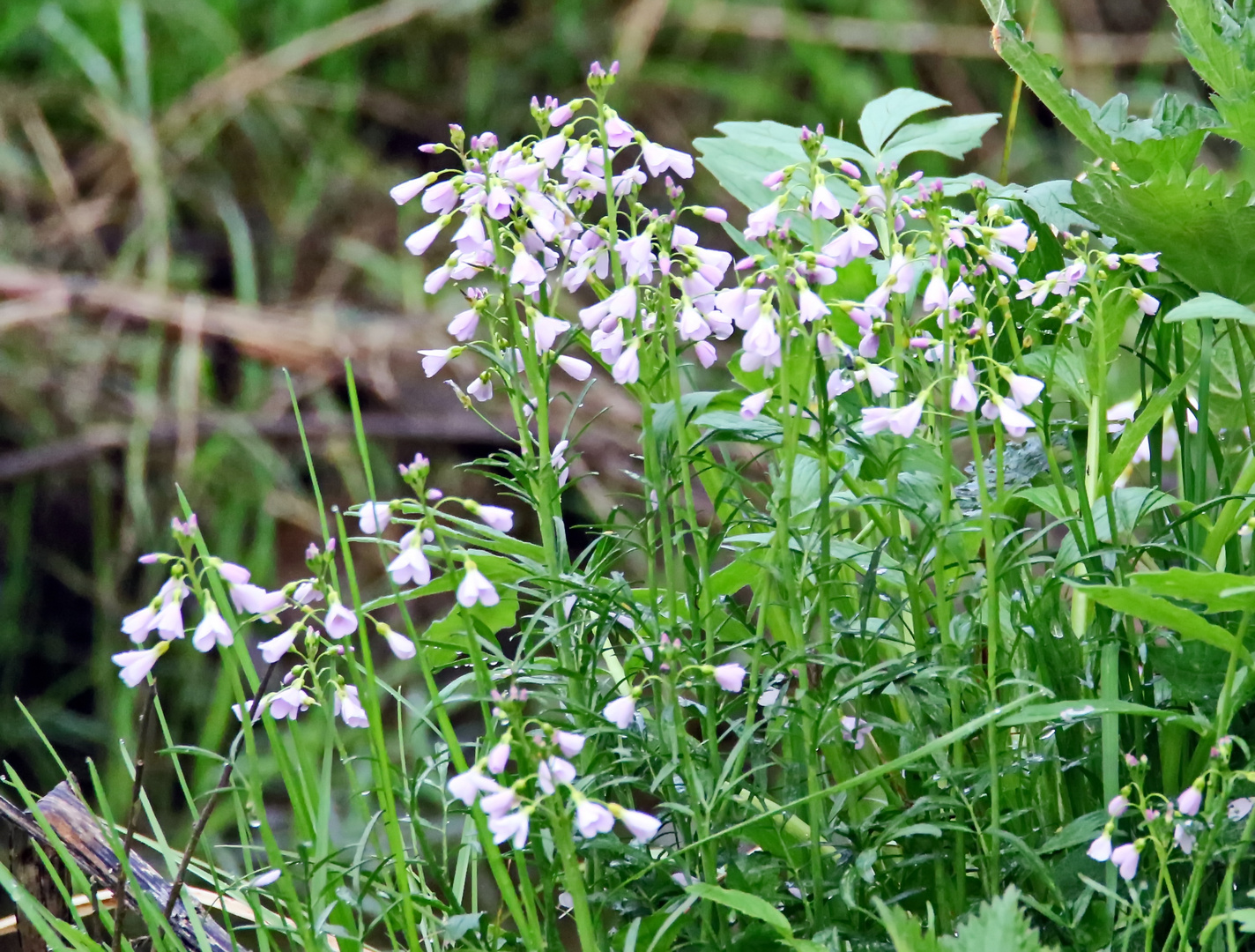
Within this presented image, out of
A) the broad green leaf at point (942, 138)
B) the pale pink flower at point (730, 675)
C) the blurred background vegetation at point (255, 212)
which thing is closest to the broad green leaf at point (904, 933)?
the pale pink flower at point (730, 675)

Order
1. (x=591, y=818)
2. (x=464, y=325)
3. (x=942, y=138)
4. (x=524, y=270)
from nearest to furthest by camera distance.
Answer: (x=591, y=818) → (x=524, y=270) → (x=464, y=325) → (x=942, y=138)

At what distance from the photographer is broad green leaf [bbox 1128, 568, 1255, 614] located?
2.06ft

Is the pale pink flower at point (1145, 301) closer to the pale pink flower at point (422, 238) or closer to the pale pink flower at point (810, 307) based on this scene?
the pale pink flower at point (810, 307)

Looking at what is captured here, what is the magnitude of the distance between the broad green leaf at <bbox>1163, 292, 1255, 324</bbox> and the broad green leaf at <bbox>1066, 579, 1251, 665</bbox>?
5.8 inches

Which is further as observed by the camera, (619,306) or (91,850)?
(91,850)

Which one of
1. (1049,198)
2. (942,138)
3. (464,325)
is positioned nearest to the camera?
(464,325)

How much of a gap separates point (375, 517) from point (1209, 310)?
1.43 feet

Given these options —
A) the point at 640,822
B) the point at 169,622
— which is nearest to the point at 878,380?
the point at 640,822

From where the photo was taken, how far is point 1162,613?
25.6 inches

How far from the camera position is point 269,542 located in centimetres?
242

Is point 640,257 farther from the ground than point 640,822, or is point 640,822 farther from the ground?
point 640,257

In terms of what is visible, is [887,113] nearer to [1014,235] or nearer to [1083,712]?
[1014,235]

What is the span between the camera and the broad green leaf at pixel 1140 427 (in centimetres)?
78

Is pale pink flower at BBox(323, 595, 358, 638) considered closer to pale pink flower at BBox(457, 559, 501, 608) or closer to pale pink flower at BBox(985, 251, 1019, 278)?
pale pink flower at BBox(457, 559, 501, 608)
